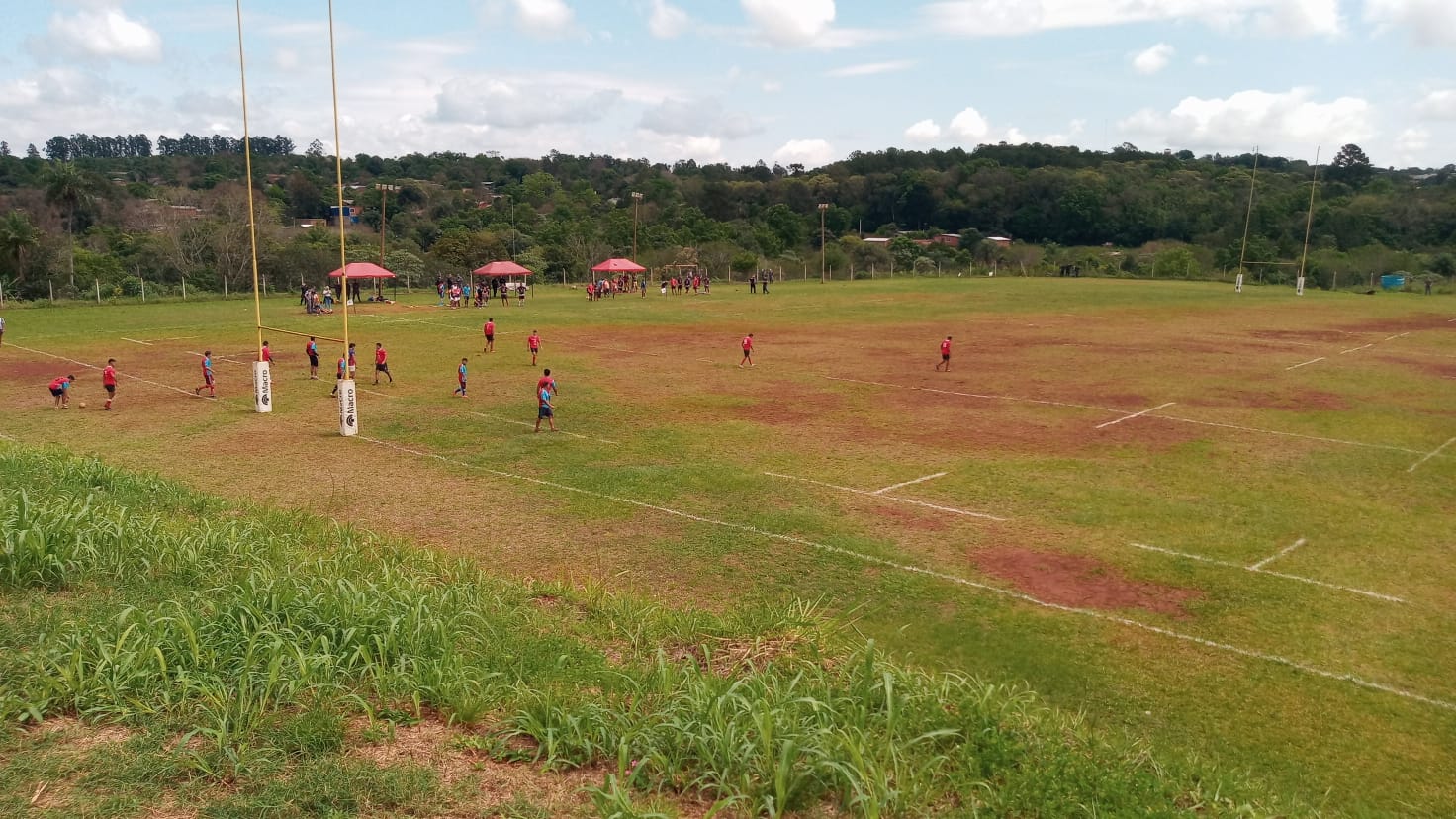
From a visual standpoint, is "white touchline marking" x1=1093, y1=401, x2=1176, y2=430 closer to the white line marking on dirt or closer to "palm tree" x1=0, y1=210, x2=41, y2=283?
the white line marking on dirt

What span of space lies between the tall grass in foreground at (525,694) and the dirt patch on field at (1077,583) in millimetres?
5595

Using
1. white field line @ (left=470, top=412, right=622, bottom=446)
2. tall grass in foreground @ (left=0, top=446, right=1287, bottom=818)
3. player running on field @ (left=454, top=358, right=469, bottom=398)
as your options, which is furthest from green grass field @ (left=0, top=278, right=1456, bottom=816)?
player running on field @ (left=454, top=358, right=469, bottom=398)

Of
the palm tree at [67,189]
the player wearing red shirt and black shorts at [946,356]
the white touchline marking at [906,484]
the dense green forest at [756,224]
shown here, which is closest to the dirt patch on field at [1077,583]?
the white touchline marking at [906,484]

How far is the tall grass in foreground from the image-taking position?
6352 mm

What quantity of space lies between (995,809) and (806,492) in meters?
13.1

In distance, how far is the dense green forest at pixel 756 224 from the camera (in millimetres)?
75000

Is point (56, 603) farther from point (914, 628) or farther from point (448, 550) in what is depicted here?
point (914, 628)

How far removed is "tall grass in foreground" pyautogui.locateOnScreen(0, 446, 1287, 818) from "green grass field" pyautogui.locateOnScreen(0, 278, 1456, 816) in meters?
0.52

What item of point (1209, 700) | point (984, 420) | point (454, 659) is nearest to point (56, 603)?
point (454, 659)

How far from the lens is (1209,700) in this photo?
11258 millimetres

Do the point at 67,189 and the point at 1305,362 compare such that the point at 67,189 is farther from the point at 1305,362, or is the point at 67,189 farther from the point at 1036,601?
the point at 1036,601

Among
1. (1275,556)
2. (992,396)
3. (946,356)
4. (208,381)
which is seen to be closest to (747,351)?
(946,356)

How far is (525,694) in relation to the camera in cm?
739

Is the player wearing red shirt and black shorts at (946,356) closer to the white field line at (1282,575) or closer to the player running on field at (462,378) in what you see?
the player running on field at (462,378)
